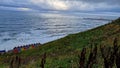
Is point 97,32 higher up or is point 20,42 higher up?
point 97,32

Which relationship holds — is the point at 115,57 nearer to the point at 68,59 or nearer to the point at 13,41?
the point at 68,59

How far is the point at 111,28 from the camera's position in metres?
35.0

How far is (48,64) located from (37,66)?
3.30ft

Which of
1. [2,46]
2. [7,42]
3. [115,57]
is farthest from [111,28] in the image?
[7,42]

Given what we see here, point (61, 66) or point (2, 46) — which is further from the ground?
point (61, 66)

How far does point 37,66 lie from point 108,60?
12605mm

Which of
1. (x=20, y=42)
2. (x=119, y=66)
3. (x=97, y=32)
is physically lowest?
(x=20, y=42)

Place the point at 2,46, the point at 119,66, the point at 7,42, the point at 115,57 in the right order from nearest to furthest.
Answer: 1. the point at 119,66
2. the point at 115,57
3. the point at 2,46
4. the point at 7,42

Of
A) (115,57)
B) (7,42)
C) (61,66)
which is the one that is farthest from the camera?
(7,42)

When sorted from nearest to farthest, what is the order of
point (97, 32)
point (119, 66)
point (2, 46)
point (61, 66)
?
1. point (119, 66)
2. point (61, 66)
3. point (97, 32)
4. point (2, 46)

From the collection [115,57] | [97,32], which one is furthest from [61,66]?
[97,32]

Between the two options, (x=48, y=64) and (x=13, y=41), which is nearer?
(x=48, y=64)

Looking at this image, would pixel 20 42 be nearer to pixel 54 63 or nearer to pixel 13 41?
pixel 13 41

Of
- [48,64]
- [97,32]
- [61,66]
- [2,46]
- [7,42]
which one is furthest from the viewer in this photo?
[7,42]
